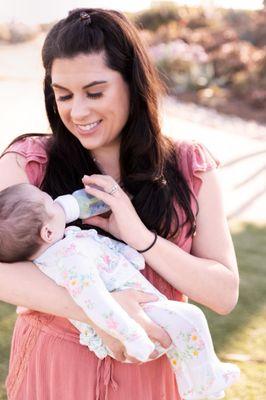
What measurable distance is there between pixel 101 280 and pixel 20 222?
0.91 ft

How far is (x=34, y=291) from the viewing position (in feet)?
6.56

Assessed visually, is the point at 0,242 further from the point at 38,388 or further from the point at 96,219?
the point at 38,388

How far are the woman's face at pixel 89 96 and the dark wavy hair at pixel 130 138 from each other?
28 millimetres

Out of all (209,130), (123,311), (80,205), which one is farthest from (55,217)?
(209,130)

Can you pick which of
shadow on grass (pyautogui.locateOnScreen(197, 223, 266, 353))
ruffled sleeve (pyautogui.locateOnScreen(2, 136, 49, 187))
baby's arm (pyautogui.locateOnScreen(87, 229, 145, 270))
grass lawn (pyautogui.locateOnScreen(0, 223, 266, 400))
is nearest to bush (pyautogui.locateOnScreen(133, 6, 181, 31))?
shadow on grass (pyautogui.locateOnScreen(197, 223, 266, 353))

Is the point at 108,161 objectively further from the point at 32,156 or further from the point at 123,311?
the point at 123,311

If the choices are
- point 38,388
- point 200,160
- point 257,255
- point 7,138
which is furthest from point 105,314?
point 7,138

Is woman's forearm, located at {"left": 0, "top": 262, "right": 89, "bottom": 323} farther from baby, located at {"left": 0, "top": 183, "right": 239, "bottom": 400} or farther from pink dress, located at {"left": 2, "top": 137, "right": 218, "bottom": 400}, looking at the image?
pink dress, located at {"left": 2, "top": 137, "right": 218, "bottom": 400}

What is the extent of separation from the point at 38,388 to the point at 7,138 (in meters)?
7.02

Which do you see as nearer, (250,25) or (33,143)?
(33,143)

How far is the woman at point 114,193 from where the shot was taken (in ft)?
6.91

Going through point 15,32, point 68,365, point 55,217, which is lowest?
point 15,32

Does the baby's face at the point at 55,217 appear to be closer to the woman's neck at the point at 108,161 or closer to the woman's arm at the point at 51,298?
the woman's arm at the point at 51,298

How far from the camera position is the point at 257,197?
7.29m
